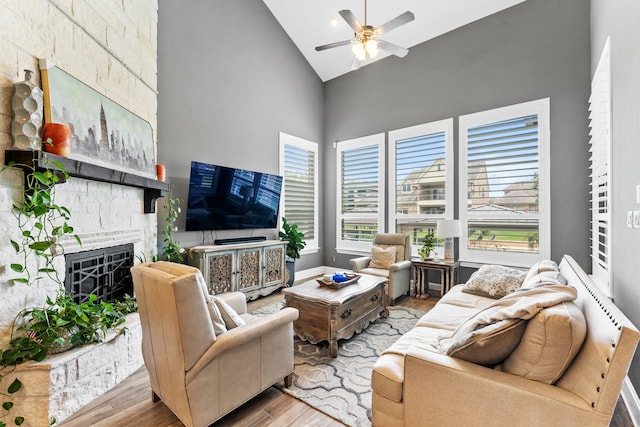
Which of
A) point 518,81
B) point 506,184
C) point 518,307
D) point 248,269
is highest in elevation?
point 518,81

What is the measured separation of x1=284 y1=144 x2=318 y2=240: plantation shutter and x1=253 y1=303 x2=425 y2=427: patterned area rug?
9.11 ft

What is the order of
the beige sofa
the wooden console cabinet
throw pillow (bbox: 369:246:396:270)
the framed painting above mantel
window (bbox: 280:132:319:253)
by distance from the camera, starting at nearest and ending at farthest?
1. the beige sofa
2. the framed painting above mantel
3. the wooden console cabinet
4. throw pillow (bbox: 369:246:396:270)
5. window (bbox: 280:132:319:253)

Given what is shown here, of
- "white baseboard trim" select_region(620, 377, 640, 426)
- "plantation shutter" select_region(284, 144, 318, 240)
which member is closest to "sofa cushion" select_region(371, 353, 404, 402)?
"white baseboard trim" select_region(620, 377, 640, 426)

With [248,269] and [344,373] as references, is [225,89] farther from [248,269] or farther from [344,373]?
[344,373]

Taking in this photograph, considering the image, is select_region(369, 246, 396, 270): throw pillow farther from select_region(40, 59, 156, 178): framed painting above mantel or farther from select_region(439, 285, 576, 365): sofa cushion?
select_region(40, 59, 156, 178): framed painting above mantel

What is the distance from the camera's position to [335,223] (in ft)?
19.4

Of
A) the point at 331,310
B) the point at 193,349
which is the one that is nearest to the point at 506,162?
the point at 331,310

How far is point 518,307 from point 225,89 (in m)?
4.40

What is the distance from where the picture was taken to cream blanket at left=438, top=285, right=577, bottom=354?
1222mm

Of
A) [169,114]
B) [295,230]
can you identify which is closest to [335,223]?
[295,230]

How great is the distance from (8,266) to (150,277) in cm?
91

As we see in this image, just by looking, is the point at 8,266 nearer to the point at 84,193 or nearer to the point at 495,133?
the point at 84,193

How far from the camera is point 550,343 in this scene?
3.76ft

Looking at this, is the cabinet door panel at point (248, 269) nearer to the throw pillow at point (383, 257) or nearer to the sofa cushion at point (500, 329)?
the throw pillow at point (383, 257)
